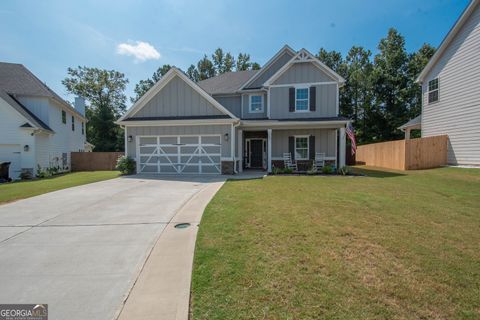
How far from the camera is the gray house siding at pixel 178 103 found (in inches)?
564

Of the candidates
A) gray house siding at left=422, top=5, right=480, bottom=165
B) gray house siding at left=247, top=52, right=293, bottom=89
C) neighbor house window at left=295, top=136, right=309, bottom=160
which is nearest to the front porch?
neighbor house window at left=295, top=136, right=309, bottom=160

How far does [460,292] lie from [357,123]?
31.9 metres

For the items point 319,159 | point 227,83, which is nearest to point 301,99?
point 319,159

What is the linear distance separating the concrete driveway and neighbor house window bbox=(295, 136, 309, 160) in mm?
10152

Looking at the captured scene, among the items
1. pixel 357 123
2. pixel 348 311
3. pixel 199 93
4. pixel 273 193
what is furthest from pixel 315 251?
pixel 357 123

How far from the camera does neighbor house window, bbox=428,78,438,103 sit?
15562 mm

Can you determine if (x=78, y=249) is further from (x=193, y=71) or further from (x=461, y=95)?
(x=193, y=71)

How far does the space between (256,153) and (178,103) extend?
6.30 m

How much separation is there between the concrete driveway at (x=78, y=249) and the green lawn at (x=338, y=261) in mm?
1023

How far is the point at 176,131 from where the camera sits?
14.2 m

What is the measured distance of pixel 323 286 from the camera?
9.12 ft

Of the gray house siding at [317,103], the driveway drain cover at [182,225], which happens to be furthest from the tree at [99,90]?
the driveway drain cover at [182,225]

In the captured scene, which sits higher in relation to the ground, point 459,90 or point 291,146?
point 459,90

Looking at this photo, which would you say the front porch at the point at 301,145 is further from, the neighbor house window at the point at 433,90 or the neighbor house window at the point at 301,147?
the neighbor house window at the point at 433,90
